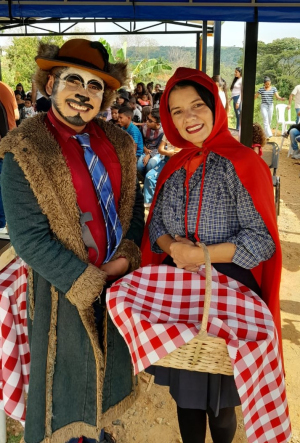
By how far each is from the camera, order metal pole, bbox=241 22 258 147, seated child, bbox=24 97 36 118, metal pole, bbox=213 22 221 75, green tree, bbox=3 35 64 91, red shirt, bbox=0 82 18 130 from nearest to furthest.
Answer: metal pole, bbox=241 22 258 147 → red shirt, bbox=0 82 18 130 → metal pole, bbox=213 22 221 75 → seated child, bbox=24 97 36 118 → green tree, bbox=3 35 64 91

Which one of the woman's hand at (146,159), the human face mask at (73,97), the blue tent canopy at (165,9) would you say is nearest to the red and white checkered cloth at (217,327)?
the human face mask at (73,97)

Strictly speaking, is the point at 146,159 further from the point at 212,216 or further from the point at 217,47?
the point at 212,216

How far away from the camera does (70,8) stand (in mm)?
2568

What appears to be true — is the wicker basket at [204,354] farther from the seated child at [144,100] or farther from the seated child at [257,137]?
the seated child at [144,100]

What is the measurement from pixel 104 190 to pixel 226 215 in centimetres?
50

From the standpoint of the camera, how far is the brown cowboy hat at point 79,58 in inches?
64.8

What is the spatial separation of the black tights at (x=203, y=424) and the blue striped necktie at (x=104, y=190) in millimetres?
742

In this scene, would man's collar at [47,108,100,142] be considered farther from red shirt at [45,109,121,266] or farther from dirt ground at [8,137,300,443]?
dirt ground at [8,137,300,443]

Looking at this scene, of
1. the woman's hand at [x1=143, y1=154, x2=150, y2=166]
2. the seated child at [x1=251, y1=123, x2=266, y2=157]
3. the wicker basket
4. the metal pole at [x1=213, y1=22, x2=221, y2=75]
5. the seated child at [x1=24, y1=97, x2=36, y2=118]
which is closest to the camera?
the wicker basket

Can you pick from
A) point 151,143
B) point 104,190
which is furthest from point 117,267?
point 151,143

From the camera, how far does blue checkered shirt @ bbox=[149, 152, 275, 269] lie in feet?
5.13

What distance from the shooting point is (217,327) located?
4.31 feet

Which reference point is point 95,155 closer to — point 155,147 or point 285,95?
point 155,147

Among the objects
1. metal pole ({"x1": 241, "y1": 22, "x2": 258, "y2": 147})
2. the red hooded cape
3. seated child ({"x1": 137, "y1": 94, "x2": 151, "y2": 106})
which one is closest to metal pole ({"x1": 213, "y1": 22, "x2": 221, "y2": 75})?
metal pole ({"x1": 241, "y1": 22, "x2": 258, "y2": 147})
